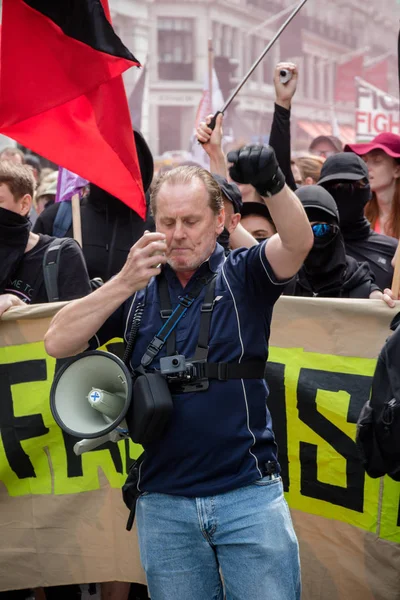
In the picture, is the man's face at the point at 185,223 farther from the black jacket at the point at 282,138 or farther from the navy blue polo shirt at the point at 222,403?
the black jacket at the point at 282,138

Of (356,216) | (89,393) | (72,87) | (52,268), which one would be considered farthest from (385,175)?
(89,393)

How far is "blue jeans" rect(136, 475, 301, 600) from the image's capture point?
297cm

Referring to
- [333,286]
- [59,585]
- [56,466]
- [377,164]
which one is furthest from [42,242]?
[377,164]

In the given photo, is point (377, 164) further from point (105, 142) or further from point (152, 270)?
point (152, 270)

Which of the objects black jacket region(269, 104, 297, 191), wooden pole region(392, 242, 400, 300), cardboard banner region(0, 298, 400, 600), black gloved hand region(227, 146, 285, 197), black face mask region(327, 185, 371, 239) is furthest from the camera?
black jacket region(269, 104, 297, 191)

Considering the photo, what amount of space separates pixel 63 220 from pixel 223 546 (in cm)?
289

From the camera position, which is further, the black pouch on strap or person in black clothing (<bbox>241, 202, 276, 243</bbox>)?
person in black clothing (<bbox>241, 202, 276, 243</bbox>)

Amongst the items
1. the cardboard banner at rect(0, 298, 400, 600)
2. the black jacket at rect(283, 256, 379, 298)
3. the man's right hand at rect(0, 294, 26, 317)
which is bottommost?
the cardboard banner at rect(0, 298, 400, 600)

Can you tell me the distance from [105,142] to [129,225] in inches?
33.3

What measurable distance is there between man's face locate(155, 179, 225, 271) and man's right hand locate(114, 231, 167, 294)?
181 mm

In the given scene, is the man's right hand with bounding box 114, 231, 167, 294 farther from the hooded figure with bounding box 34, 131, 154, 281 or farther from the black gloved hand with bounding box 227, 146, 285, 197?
the hooded figure with bounding box 34, 131, 154, 281

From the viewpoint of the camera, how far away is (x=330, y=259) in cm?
437

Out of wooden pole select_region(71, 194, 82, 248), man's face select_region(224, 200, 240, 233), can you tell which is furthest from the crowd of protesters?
wooden pole select_region(71, 194, 82, 248)

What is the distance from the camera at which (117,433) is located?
10.2 feet
